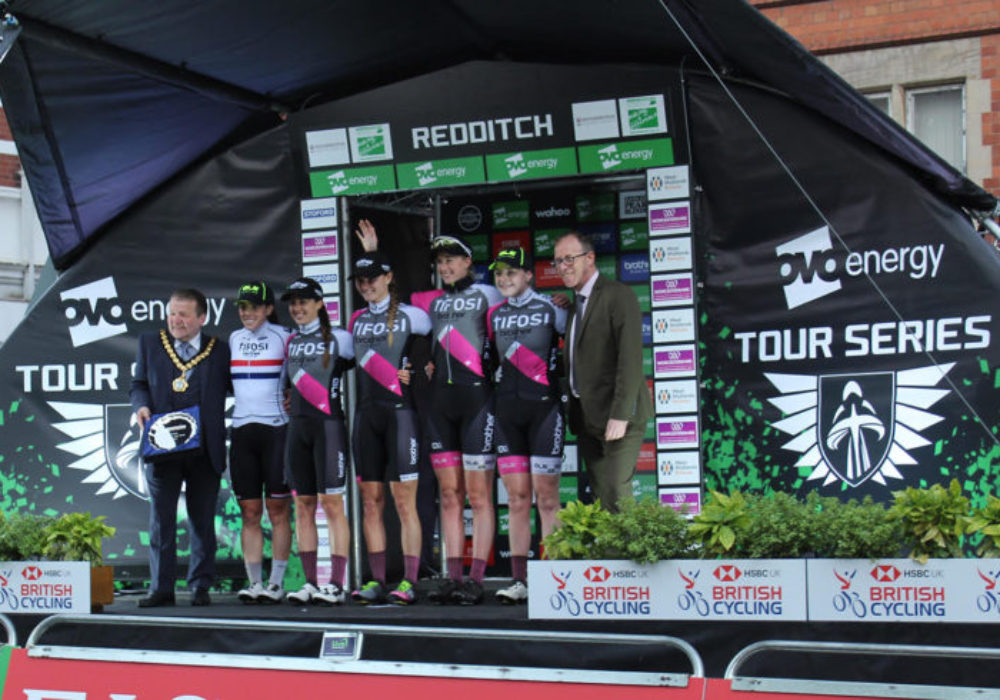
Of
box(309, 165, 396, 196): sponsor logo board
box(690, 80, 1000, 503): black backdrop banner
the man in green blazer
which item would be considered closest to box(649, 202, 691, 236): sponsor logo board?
box(690, 80, 1000, 503): black backdrop banner

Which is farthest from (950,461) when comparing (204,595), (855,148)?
(204,595)

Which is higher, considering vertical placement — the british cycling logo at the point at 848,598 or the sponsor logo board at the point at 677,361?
the sponsor logo board at the point at 677,361

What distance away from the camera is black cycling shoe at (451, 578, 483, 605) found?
7.14 meters

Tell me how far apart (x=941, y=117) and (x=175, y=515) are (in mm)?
8845

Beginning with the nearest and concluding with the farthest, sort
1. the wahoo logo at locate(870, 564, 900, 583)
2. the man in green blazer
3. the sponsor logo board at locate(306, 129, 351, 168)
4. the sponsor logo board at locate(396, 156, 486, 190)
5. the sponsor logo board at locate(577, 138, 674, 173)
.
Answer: the wahoo logo at locate(870, 564, 900, 583), the man in green blazer, the sponsor logo board at locate(577, 138, 674, 173), the sponsor logo board at locate(396, 156, 486, 190), the sponsor logo board at locate(306, 129, 351, 168)

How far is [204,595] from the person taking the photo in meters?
7.82

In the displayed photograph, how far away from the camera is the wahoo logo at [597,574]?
5.92 meters

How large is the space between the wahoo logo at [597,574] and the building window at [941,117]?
8666 millimetres

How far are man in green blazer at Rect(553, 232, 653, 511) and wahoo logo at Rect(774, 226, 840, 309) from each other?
5.22 ft

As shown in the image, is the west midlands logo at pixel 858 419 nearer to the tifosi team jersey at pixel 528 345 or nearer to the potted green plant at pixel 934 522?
the tifosi team jersey at pixel 528 345

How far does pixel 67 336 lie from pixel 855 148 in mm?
5624

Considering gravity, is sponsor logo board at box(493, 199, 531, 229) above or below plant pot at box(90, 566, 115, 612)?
above

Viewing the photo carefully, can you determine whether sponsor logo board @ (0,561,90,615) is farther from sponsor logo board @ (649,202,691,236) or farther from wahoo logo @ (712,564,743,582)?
sponsor logo board @ (649,202,691,236)

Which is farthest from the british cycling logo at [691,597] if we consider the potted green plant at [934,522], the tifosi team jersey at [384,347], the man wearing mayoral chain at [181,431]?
the man wearing mayoral chain at [181,431]
